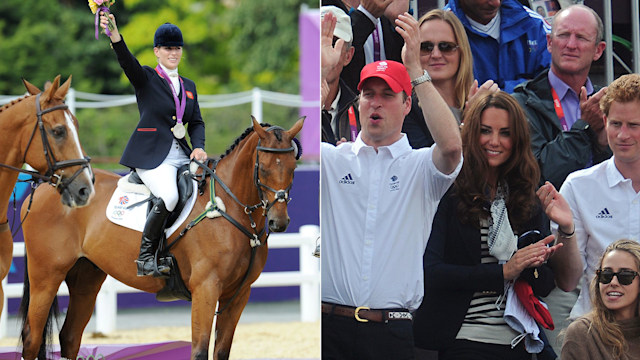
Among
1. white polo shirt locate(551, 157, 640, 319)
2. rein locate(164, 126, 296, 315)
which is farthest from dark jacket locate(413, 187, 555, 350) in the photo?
rein locate(164, 126, 296, 315)

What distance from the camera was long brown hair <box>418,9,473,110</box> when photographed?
12.8 ft

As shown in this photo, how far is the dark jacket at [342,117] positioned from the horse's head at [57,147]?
2.03 m

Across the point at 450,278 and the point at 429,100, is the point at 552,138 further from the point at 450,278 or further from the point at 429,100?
the point at 450,278

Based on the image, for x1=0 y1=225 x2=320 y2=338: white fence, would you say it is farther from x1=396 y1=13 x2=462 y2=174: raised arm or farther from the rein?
x1=396 y1=13 x2=462 y2=174: raised arm

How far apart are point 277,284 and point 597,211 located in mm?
6822

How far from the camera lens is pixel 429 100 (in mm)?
3812

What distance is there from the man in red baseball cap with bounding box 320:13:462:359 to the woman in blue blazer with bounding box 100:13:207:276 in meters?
2.00

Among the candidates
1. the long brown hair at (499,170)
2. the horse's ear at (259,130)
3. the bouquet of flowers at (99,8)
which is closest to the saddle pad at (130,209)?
the horse's ear at (259,130)

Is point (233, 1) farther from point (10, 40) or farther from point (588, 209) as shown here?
point (588, 209)

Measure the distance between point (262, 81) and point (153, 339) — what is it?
15.8 meters

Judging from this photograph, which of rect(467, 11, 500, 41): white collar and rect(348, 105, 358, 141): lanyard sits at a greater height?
rect(467, 11, 500, 41): white collar

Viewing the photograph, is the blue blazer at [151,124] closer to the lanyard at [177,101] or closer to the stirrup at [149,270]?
the lanyard at [177,101]

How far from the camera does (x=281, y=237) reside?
10180 mm

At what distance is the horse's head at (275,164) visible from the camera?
5.32 m
